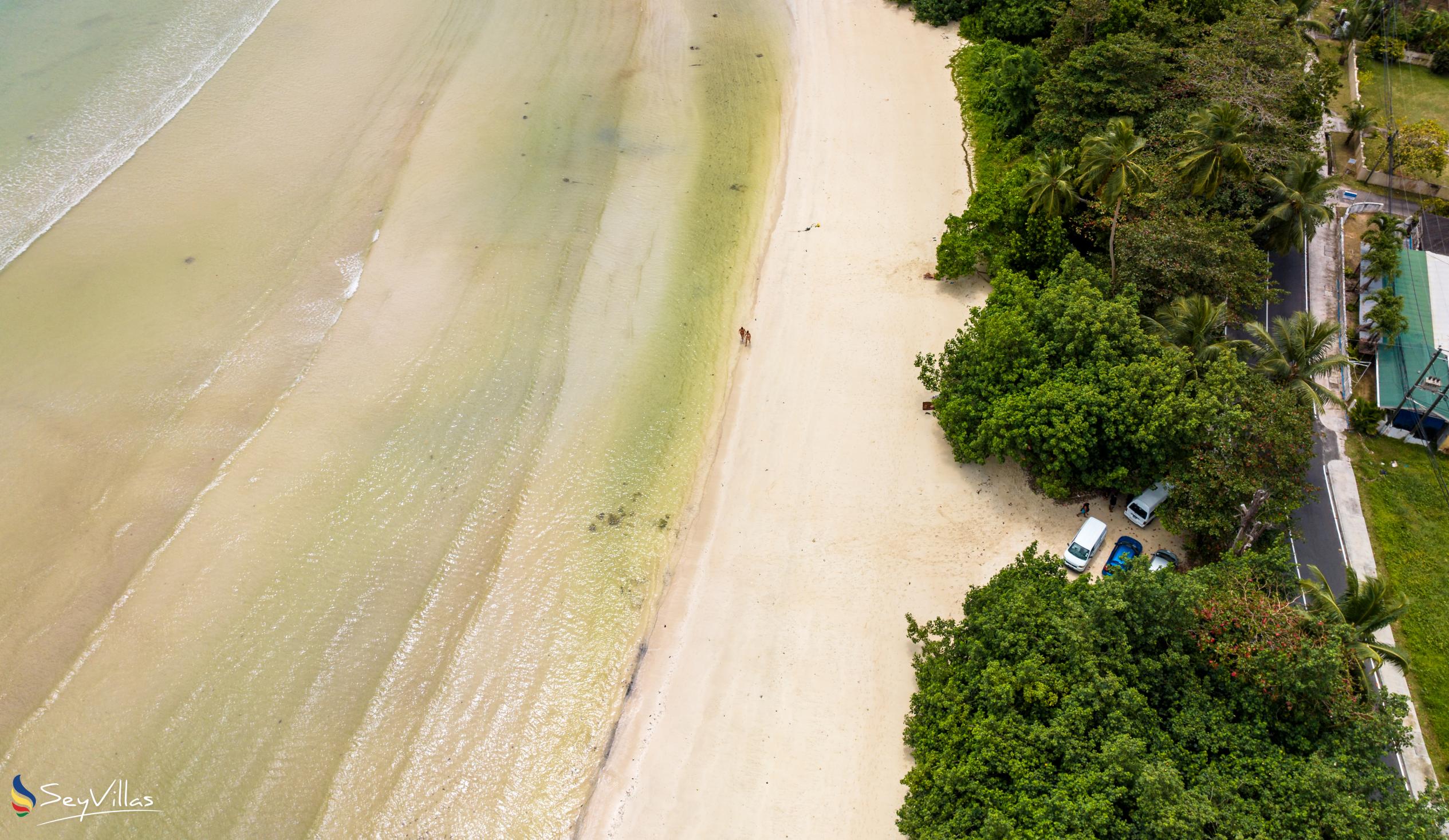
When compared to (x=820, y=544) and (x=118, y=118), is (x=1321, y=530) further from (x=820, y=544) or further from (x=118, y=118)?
(x=118, y=118)

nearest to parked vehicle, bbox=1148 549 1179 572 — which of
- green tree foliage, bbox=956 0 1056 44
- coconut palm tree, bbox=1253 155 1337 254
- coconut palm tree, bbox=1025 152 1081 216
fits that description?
coconut palm tree, bbox=1025 152 1081 216

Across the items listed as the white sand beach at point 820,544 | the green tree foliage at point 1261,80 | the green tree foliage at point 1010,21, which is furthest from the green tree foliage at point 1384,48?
the white sand beach at point 820,544

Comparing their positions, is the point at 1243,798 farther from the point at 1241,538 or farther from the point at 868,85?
the point at 868,85

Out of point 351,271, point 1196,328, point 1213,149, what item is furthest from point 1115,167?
point 351,271

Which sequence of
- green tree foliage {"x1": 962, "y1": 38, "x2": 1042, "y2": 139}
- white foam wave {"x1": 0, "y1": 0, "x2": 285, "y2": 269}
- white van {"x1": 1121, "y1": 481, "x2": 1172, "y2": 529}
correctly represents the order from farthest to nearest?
green tree foliage {"x1": 962, "y1": 38, "x2": 1042, "y2": 139} < white foam wave {"x1": 0, "y1": 0, "x2": 285, "y2": 269} < white van {"x1": 1121, "y1": 481, "x2": 1172, "y2": 529}

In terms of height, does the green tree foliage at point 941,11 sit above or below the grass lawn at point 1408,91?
above

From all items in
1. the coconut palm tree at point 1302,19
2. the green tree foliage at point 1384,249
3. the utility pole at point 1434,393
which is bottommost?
the utility pole at point 1434,393

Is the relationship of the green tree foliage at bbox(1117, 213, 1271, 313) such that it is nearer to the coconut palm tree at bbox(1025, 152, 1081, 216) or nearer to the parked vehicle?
the coconut palm tree at bbox(1025, 152, 1081, 216)

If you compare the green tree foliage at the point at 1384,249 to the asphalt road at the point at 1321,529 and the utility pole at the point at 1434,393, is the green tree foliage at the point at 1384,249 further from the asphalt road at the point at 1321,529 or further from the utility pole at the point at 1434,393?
the asphalt road at the point at 1321,529
